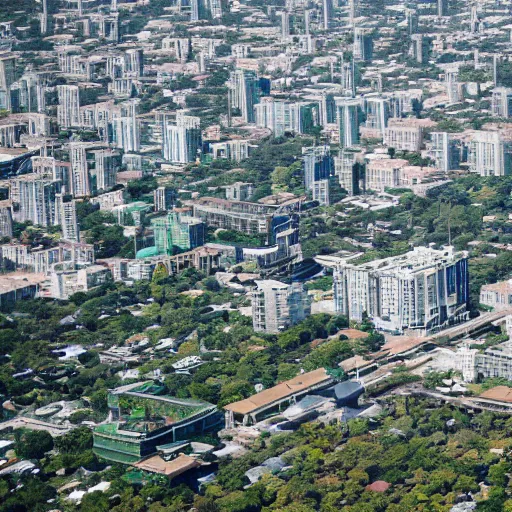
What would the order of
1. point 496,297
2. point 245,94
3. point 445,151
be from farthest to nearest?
point 245,94, point 445,151, point 496,297

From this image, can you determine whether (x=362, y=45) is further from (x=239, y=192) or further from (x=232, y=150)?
(x=239, y=192)

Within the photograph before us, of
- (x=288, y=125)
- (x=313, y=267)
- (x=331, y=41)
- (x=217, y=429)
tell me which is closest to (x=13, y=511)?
(x=217, y=429)

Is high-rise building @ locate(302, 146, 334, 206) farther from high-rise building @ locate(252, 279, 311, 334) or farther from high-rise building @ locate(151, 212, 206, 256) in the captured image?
high-rise building @ locate(252, 279, 311, 334)

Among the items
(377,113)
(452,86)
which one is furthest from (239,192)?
(452,86)

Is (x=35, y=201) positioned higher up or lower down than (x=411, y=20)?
lower down

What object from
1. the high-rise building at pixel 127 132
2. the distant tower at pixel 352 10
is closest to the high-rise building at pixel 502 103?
the high-rise building at pixel 127 132

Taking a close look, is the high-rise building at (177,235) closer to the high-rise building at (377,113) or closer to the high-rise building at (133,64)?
the high-rise building at (377,113)

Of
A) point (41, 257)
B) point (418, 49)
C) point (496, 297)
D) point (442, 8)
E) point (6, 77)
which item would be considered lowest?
point (496, 297)

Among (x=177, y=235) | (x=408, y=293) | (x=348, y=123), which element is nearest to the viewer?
(x=408, y=293)
